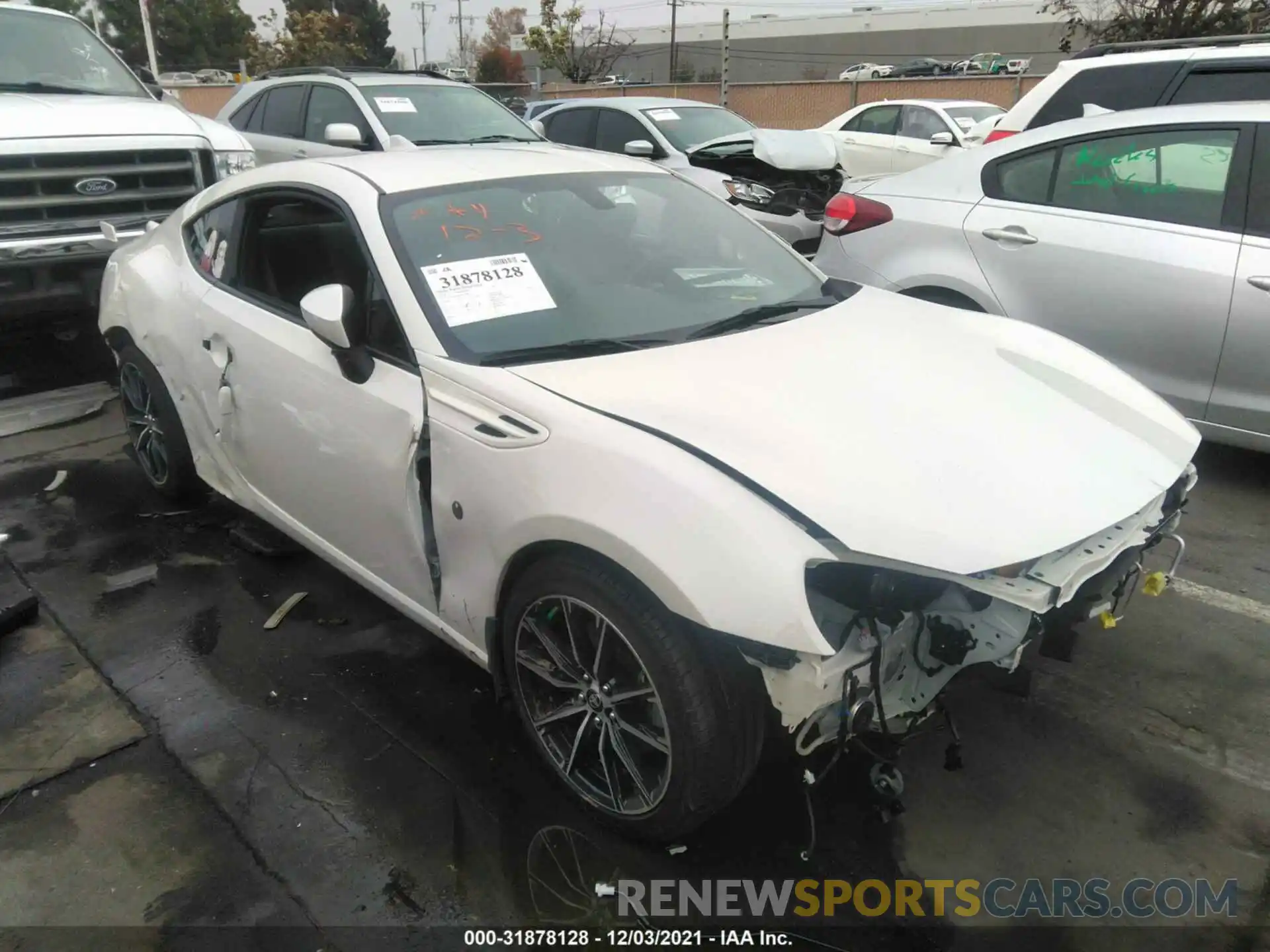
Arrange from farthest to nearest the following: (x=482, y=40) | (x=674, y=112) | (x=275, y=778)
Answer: (x=482, y=40) → (x=674, y=112) → (x=275, y=778)

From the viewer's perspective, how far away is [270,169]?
134 inches

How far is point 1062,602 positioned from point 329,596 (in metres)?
2.65

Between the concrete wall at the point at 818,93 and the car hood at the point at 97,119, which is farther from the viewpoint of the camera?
the concrete wall at the point at 818,93

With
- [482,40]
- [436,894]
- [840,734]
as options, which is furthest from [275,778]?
[482,40]

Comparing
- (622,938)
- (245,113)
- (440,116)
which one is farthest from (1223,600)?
(245,113)

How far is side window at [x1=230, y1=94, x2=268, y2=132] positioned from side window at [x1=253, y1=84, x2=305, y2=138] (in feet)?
0.57

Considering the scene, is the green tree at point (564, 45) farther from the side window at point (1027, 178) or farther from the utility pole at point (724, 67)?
the side window at point (1027, 178)

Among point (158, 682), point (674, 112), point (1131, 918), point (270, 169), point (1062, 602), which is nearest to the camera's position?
point (1062, 602)

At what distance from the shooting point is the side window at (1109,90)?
209 inches

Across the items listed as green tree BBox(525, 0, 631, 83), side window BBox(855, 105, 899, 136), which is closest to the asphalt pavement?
side window BBox(855, 105, 899, 136)

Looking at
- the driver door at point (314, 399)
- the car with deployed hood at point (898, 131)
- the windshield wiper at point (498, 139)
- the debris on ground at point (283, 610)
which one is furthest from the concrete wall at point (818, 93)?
the debris on ground at point (283, 610)

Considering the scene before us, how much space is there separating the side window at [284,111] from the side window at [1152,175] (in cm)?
683

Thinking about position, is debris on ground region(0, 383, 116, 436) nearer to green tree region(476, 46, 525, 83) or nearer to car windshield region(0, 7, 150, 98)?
car windshield region(0, 7, 150, 98)

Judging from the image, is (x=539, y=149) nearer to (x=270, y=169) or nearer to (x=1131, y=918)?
(x=270, y=169)
